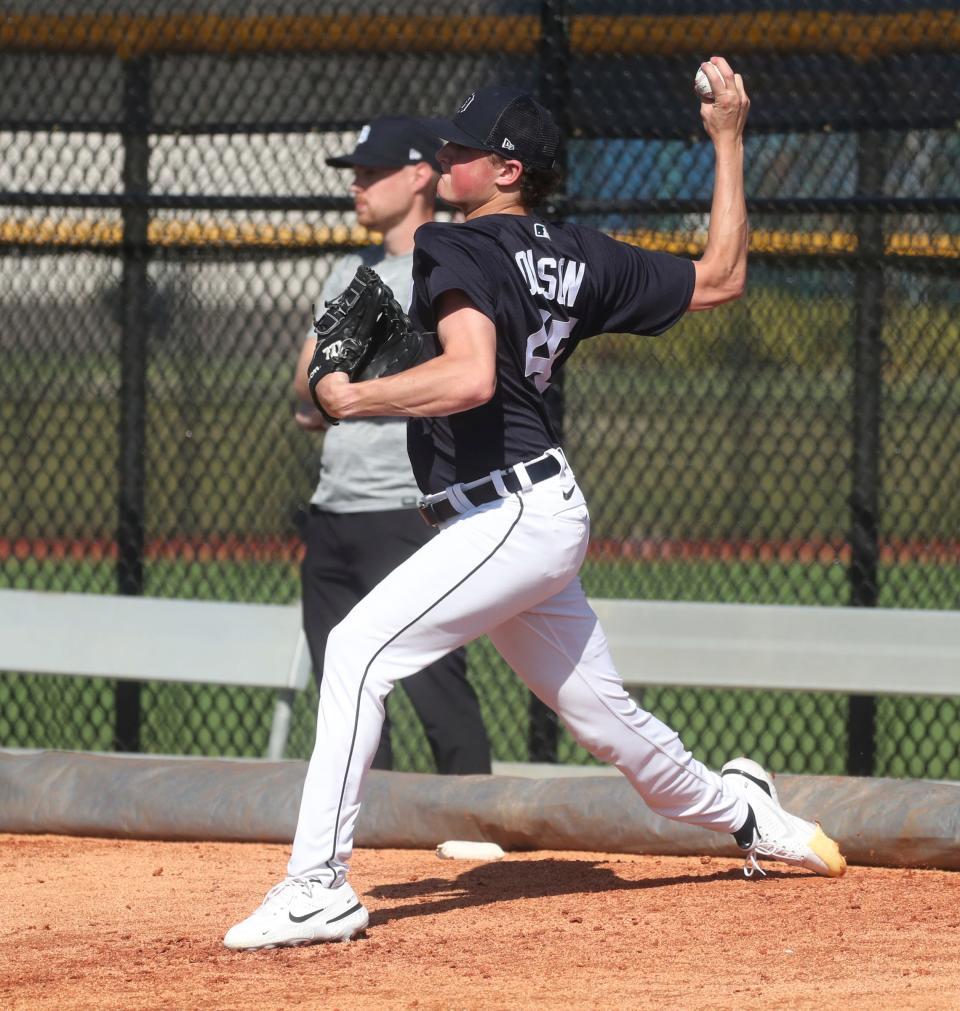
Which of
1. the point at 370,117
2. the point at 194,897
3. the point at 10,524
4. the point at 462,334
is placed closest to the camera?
the point at 462,334

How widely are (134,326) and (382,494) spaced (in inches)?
60.4

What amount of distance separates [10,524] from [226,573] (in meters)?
0.87

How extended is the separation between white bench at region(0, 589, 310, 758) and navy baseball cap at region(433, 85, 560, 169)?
232 centimetres

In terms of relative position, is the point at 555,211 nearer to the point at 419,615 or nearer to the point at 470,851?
the point at 470,851

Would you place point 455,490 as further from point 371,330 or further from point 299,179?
point 299,179

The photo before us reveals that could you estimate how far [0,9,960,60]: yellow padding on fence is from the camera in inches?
203

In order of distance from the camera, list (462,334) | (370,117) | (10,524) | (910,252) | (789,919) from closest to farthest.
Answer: (462,334)
(789,919)
(910,252)
(370,117)
(10,524)

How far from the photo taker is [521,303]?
3385 millimetres

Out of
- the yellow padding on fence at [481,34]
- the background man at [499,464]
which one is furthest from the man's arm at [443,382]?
the yellow padding on fence at [481,34]

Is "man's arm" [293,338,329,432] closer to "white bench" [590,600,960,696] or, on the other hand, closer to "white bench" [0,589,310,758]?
"white bench" [0,589,310,758]

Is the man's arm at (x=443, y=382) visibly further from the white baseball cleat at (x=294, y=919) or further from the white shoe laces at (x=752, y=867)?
the white shoe laces at (x=752, y=867)

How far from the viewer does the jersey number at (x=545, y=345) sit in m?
3.45

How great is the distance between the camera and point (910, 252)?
522 cm

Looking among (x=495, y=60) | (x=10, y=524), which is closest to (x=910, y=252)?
(x=495, y=60)
